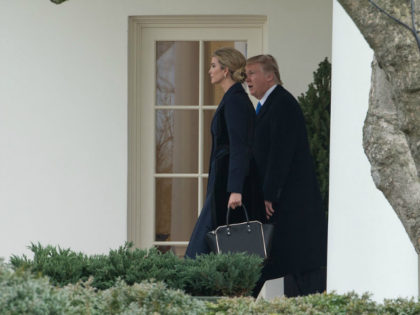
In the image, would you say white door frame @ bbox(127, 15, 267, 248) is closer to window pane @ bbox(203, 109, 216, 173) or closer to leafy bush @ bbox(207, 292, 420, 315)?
window pane @ bbox(203, 109, 216, 173)

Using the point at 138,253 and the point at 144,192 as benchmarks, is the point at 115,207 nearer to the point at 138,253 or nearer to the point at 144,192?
the point at 144,192

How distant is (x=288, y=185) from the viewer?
6836 mm

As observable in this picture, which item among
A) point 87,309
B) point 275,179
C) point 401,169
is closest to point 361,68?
point 275,179

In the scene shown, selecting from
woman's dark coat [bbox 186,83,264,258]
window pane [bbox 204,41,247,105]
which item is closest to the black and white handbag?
woman's dark coat [bbox 186,83,264,258]

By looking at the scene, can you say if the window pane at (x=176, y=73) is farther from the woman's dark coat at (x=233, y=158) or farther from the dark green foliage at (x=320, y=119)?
the woman's dark coat at (x=233, y=158)

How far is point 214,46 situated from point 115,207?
1.64 metres

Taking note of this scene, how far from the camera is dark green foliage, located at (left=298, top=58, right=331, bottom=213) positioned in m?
7.48

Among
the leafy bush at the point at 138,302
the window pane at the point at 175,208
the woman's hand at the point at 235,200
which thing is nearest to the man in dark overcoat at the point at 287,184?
the woman's hand at the point at 235,200

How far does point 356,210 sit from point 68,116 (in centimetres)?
342

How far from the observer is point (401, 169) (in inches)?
132

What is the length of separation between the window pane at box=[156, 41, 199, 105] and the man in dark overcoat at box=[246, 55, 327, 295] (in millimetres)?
1328

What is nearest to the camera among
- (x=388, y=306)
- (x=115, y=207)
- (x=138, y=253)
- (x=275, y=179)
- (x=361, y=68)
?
(x=388, y=306)

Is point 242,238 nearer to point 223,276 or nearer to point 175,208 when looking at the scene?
point 223,276

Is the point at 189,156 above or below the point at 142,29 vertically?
below
